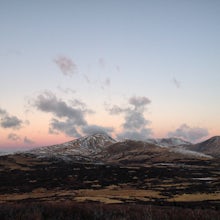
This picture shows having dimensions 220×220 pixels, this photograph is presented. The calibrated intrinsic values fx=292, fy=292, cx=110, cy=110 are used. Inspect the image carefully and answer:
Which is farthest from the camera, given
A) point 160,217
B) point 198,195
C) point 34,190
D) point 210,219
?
point 34,190

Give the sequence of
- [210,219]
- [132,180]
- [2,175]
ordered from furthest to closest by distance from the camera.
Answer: [2,175]
[132,180]
[210,219]

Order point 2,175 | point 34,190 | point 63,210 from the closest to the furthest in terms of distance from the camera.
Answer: point 63,210 < point 34,190 < point 2,175

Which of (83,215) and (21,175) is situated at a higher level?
(21,175)

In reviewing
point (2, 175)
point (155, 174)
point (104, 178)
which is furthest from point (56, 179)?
point (155, 174)

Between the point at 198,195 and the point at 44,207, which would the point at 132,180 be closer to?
the point at 198,195

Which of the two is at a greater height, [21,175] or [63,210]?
[21,175]

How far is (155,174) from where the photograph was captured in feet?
415

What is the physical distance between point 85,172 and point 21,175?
27703 mm

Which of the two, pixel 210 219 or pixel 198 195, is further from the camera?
pixel 198 195

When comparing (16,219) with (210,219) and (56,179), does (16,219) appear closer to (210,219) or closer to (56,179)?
(210,219)

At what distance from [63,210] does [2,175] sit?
115256mm

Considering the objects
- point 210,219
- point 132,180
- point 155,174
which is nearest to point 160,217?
point 210,219

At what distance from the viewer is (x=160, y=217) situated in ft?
51.7

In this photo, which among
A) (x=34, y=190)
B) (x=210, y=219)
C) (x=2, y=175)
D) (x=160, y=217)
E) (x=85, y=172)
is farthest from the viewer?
(x=85, y=172)
